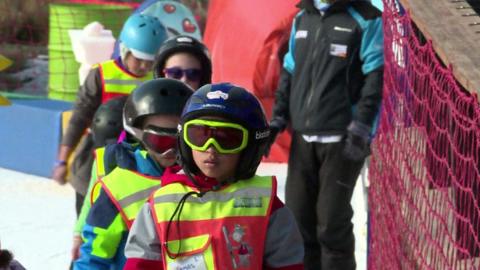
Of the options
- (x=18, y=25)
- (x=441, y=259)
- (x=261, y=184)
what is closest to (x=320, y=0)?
(x=441, y=259)

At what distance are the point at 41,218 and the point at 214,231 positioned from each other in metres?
5.18

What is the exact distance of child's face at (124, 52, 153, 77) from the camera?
21.6 ft

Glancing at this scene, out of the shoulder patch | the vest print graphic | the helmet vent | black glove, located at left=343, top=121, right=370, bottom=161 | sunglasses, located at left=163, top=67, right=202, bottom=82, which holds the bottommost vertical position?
black glove, located at left=343, top=121, right=370, bottom=161

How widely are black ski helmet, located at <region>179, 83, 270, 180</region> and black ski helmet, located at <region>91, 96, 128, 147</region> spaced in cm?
181

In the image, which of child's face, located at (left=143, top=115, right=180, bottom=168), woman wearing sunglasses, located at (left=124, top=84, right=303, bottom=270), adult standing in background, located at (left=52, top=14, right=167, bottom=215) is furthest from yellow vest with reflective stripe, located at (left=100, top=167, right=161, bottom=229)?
adult standing in background, located at (left=52, top=14, right=167, bottom=215)

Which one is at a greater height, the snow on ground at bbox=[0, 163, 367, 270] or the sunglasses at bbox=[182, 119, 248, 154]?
the sunglasses at bbox=[182, 119, 248, 154]

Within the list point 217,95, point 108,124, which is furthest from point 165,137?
point 108,124

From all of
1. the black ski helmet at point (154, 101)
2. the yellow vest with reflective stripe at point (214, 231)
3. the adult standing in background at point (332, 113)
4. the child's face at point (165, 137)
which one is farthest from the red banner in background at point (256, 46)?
the yellow vest with reflective stripe at point (214, 231)

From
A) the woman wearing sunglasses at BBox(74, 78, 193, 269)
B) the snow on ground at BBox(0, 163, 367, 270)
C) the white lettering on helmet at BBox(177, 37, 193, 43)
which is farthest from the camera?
the snow on ground at BBox(0, 163, 367, 270)

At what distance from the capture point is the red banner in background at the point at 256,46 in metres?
10.0

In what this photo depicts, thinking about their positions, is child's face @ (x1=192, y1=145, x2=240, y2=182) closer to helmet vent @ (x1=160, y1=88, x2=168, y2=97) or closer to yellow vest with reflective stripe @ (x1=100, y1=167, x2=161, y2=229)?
yellow vest with reflective stripe @ (x1=100, y1=167, x2=161, y2=229)

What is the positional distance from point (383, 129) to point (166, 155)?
1.97 meters

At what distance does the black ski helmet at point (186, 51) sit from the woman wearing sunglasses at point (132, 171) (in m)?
1.01

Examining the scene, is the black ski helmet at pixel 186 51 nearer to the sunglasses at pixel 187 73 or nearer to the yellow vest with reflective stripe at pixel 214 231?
the sunglasses at pixel 187 73
